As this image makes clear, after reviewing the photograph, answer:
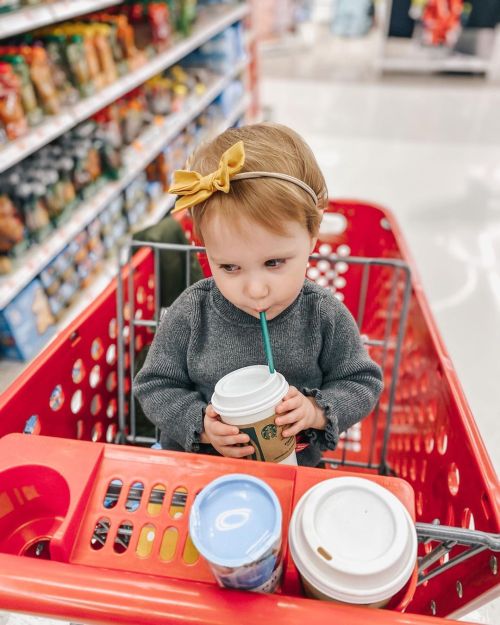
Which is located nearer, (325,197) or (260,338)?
(325,197)

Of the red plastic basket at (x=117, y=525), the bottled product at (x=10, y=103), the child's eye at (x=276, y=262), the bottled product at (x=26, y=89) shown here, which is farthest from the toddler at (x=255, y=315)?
the bottled product at (x=26, y=89)

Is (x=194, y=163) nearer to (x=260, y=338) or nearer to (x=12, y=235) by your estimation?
(x=260, y=338)

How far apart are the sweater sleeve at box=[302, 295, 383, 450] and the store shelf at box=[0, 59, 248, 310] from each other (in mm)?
1322

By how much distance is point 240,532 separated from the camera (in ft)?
1.98

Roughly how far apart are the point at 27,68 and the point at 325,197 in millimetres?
1545

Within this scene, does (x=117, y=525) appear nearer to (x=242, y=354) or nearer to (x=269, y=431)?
(x=269, y=431)

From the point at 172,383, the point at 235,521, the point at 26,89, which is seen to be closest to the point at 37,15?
the point at 26,89

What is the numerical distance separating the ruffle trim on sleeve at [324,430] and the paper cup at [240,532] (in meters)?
0.30

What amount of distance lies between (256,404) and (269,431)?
0.24 feet

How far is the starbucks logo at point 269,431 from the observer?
0.77 meters

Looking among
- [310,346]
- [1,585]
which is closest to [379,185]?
[310,346]

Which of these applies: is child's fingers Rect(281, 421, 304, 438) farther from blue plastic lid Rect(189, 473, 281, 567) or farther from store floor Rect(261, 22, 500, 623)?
store floor Rect(261, 22, 500, 623)

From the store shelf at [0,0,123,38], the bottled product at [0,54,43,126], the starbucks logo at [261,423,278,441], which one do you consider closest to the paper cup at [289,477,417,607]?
the starbucks logo at [261,423,278,441]

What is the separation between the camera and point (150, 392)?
3.32 ft
